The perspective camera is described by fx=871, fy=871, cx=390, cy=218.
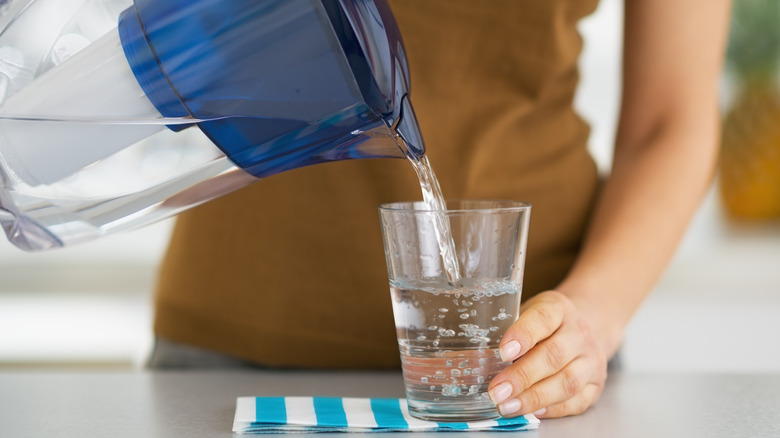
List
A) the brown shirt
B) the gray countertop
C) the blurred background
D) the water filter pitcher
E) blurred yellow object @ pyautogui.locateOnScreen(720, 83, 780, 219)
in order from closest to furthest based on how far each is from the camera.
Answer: the water filter pitcher < the gray countertop < the brown shirt < the blurred background < blurred yellow object @ pyautogui.locateOnScreen(720, 83, 780, 219)

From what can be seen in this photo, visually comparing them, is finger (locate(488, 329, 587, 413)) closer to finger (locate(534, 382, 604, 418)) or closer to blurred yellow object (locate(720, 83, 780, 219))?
finger (locate(534, 382, 604, 418))

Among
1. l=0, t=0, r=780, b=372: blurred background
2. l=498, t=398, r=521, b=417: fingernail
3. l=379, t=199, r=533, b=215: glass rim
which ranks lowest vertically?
l=498, t=398, r=521, b=417: fingernail

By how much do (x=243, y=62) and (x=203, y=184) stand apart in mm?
130

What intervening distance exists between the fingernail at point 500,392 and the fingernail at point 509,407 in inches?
0.4

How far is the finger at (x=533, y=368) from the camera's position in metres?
0.68

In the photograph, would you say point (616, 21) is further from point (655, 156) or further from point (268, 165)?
point (268, 165)

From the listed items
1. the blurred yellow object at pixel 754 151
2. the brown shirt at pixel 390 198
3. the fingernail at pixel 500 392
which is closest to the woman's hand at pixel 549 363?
the fingernail at pixel 500 392

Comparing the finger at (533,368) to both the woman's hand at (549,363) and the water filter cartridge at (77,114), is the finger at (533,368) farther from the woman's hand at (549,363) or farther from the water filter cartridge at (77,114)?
the water filter cartridge at (77,114)

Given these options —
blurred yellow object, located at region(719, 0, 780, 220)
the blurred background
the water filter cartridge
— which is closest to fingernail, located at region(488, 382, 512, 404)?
the water filter cartridge

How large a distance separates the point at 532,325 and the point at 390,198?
1.29 feet

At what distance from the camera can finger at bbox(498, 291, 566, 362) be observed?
672 millimetres

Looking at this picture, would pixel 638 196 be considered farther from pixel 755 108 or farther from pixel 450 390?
pixel 755 108

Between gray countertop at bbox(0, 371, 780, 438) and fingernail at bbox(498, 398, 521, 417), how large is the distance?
21mm

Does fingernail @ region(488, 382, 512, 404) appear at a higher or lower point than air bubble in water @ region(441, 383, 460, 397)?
lower
